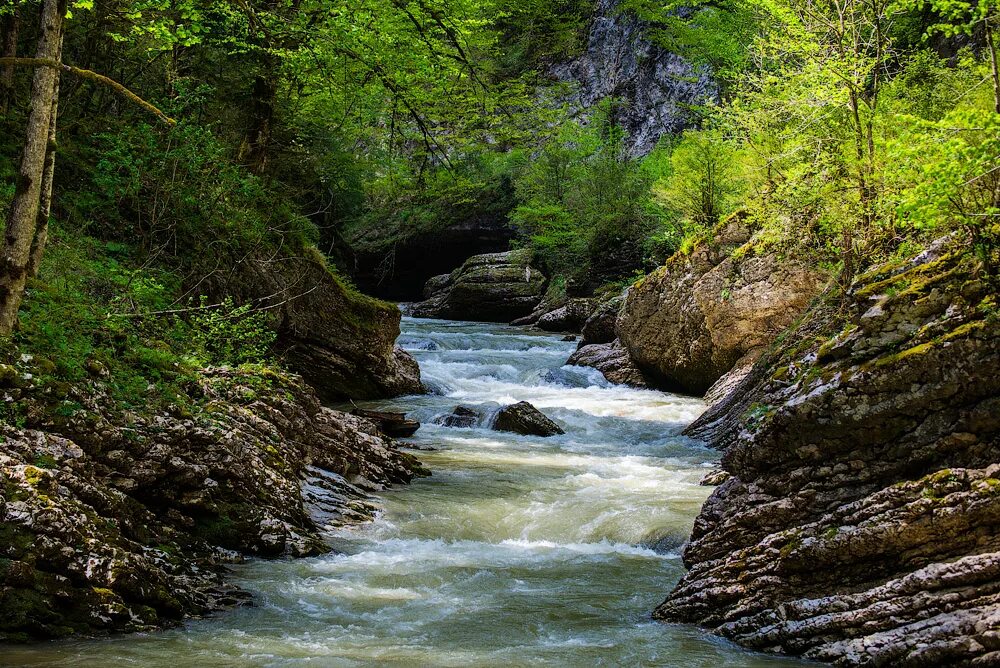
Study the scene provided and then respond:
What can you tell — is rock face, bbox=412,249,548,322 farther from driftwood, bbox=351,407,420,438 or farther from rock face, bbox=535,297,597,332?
driftwood, bbox=351,407,420,438

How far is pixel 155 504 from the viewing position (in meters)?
6.59

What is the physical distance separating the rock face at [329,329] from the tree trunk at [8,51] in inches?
161

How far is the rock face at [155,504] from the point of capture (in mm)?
4988

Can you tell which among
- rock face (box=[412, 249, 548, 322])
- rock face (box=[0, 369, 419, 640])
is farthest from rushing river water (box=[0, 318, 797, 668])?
rock face (box=[412, 249, 548, 322])

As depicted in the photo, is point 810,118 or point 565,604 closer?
point 565,604

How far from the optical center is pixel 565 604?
6410 mm

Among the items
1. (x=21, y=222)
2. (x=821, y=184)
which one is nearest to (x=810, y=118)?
(x=821, y=184)

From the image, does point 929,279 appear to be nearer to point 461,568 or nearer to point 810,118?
point 461,568

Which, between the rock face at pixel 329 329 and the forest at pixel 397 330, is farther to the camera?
the rock face at pixel 329 329

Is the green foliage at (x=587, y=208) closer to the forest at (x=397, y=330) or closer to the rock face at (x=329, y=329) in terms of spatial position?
the forest at (x=397, y=330)

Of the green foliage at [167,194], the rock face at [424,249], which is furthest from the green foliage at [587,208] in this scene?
the green foliage at [167,194]

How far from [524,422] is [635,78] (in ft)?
116

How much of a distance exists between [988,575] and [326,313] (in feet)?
42.7

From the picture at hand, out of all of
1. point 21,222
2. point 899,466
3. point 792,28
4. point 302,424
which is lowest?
point 302,424
